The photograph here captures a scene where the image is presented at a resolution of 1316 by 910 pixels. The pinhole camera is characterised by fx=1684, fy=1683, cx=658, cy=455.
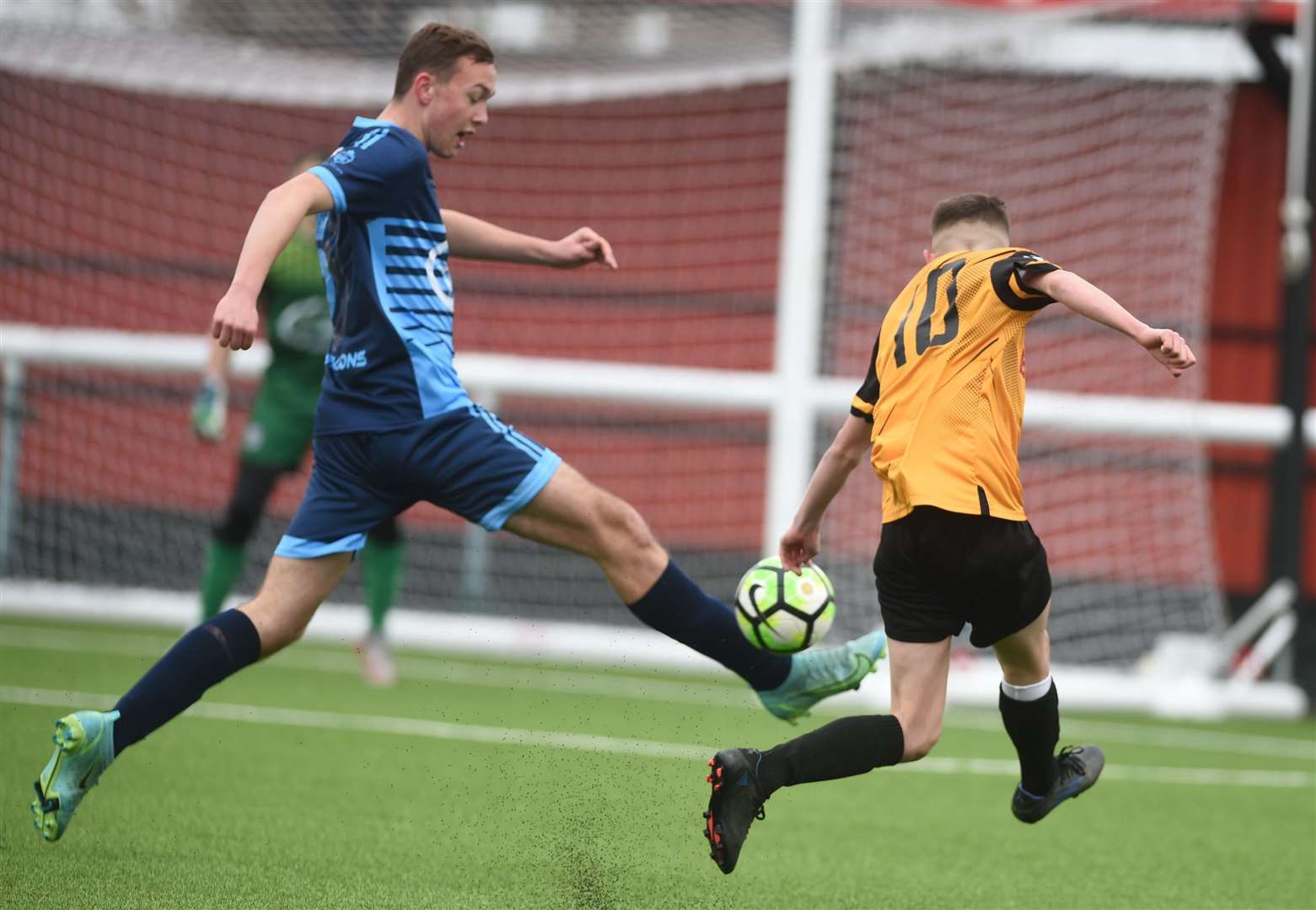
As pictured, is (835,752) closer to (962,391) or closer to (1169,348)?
(962,391)

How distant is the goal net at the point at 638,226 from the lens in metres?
8.41

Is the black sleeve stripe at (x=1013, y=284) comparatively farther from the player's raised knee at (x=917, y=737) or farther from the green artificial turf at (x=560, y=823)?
the green artificial turf at (x=560, y=823)

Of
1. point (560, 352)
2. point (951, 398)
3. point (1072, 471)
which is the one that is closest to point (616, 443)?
point (560, 352)

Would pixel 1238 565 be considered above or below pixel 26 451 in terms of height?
below

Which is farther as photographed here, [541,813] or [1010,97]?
[1010,97]

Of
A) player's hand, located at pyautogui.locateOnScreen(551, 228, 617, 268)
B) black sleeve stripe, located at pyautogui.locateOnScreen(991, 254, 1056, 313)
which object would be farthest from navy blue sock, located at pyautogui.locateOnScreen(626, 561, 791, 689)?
black sleeve stripe, located at pyautogui.locateOnScreen(991, 254, 1056, 313)

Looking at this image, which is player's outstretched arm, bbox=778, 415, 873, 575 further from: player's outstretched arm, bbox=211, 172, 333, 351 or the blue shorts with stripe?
player's outstretched arm, bbox=211, 172, 333, 351

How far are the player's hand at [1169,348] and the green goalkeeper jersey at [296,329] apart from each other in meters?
4.45

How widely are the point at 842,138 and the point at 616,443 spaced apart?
4.69m

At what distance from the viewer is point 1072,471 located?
10.5 metres

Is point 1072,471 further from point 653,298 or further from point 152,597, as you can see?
point 152,597

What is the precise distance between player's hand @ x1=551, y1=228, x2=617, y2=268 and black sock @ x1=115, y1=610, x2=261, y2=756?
1.25m

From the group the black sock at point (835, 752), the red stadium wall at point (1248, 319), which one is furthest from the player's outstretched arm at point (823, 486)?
the red stadium wall at point (1248, 319)

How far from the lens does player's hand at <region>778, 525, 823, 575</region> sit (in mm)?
4094
